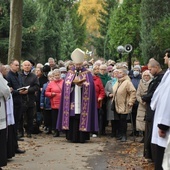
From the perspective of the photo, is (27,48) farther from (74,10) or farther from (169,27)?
(74,10)

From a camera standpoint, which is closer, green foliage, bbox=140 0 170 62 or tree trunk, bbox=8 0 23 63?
tree trunk, bbox=8 0 23 63

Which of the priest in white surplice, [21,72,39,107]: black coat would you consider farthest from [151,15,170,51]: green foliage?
the priest in white surplice

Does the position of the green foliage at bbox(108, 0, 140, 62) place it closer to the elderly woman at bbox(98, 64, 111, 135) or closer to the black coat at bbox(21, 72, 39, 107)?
the elderly woman at bbox(98, 64, 111, 135)

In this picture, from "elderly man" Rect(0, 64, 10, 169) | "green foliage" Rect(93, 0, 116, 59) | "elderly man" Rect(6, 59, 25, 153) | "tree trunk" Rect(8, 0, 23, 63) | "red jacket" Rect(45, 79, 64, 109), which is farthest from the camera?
"green foliage" Rect(93, 0, 116, 59)

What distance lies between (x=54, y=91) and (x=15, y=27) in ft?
12.2

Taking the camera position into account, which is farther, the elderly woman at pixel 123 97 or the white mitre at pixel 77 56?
the elderly woman at pixel 123 97

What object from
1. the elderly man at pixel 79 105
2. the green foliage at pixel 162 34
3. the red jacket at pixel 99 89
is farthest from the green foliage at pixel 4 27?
the elderly man at pixel 79 105

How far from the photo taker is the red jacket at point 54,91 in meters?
13.9

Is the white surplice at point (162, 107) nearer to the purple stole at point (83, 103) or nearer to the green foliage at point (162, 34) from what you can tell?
the purple stole at point (83, 103)

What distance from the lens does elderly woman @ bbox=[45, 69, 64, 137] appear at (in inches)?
547

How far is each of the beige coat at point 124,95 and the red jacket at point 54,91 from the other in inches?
65.9

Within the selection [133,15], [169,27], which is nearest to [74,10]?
[133,15]

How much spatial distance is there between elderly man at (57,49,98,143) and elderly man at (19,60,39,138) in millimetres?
861

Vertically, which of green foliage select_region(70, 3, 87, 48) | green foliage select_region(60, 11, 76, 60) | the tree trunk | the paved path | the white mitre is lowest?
the paved path
